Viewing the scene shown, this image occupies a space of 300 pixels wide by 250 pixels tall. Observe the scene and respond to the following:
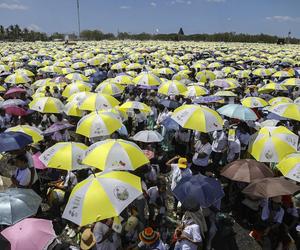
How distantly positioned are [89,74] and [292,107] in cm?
1057

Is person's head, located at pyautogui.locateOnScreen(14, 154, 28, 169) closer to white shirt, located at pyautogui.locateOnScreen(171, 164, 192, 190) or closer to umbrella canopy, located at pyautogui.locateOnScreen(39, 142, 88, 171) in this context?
umbrella canopy, located at pyautogui.locateOnScreen(39, 142, 88, 171)

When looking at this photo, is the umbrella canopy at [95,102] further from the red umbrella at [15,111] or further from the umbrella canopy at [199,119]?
the umbrella canopy at [199,119]

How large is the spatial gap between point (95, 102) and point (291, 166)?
5032mm

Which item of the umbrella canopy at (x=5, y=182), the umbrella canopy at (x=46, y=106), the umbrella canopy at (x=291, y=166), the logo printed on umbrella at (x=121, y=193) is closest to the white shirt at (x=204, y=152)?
the umbrella canopy at (x=291, y=166)

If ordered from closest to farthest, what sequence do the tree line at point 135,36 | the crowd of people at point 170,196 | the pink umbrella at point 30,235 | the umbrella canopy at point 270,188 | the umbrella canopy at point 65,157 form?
the pink umbrella at point 30,235, the crowd of people at point 170,196, the umbrella canopy at point 270,188, the umbrella canopy at point 65,157, the tree line at point 135,36

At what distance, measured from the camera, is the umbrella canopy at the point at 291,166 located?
584 cm

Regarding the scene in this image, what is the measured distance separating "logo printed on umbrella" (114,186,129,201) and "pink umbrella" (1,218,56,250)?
921 millimetres

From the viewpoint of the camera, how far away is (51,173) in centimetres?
731

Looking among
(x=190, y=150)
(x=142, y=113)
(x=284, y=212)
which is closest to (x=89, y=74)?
(x=142, y=113)

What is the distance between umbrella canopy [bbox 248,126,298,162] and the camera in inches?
261

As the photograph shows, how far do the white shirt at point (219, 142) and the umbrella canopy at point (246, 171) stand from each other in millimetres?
1464

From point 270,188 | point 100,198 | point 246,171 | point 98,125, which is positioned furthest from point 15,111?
point 270,188

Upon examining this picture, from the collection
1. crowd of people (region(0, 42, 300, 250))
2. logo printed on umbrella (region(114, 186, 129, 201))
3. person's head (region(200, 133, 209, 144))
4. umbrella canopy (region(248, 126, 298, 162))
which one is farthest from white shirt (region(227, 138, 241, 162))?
logo printed on umbrella (region(114, 186, 129, 201))

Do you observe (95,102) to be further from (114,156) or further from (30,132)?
(114,156)
